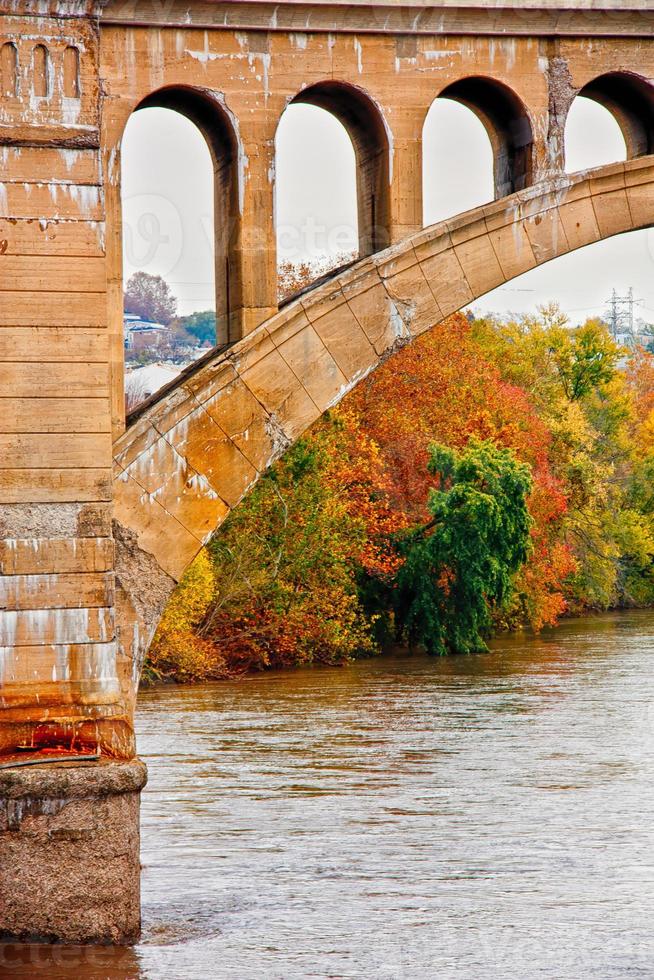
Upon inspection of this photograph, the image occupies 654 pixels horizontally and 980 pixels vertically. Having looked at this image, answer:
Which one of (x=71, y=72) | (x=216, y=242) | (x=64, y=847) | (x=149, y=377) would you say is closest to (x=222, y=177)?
(x=216, y=242)

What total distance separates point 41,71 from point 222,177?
1298 mm

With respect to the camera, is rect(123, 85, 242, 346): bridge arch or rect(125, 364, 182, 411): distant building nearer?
rect(123, 85, 242, 346): bridge arch

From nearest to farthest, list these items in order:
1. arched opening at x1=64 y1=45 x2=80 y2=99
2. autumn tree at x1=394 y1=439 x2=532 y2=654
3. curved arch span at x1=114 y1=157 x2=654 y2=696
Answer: arched opening at x1=64 y1=45 x2=80 y2=99 < curved arch span at x1=114 y1=157 x2=654 y2=696 < autumn tree at x1=394 y1=439 x2=532 y2=654

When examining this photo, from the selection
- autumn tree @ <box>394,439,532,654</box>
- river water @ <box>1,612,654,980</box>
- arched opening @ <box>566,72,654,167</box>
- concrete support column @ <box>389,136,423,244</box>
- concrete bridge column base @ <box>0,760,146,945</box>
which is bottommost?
river water @ <box>1,612,654,980</box>

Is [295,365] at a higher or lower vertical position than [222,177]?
lower

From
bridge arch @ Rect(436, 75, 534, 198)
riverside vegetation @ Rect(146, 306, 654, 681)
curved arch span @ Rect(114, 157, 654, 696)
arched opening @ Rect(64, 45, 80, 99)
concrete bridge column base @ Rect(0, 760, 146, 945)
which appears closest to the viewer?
concrete bridge column base @ Rect(0, 760, 146, 945)

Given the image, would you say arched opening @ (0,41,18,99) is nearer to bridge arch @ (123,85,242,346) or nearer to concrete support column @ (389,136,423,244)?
bridge arch @ (123,85,242,346)

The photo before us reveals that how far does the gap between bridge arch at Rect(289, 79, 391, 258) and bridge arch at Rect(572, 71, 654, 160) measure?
1390mm

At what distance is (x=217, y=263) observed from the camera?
8.80 meters

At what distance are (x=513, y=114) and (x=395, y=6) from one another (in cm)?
103

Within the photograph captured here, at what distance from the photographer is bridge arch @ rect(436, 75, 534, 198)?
8.99 m

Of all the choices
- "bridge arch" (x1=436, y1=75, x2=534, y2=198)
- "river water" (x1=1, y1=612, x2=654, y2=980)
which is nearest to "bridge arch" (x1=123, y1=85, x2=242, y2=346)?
"bridge arch" (x1=436, y1=75, x2=534, y2=198)

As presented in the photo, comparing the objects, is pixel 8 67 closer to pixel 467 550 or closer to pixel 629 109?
pixel 629 109

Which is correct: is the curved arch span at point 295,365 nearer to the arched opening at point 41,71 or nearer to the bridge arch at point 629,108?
the bridge arch at point 629,108
